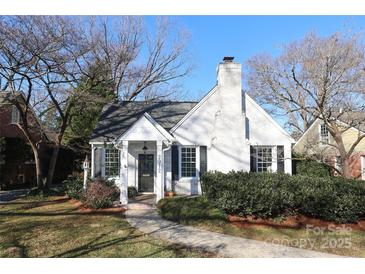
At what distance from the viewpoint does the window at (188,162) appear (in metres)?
15.3

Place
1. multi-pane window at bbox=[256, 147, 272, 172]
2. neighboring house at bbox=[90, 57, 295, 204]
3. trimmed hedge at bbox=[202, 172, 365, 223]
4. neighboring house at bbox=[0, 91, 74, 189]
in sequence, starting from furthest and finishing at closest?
neighboring house at bbox=[0, 91, 74, 189]
multi-pane window at bbox=[256, 147, 272, 172]
neighboring house at bbox=[90, 57, 295, 204]
trimmed hedge at bbox=[202, 172, 365, 223]

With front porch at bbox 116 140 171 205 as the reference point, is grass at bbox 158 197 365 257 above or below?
below

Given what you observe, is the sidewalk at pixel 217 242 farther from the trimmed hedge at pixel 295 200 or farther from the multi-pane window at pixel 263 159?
the multi-pane window at pixel 263 159

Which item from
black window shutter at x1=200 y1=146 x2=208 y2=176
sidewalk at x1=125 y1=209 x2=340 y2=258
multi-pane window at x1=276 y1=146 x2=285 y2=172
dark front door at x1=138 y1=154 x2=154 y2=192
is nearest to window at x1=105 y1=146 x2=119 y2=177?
dark front door at x1=138 y1=154 x2=154 y2=192

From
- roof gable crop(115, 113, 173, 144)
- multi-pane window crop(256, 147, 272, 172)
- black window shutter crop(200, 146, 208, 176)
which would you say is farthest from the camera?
multi-pane window crop(256, 147, 272, 172)

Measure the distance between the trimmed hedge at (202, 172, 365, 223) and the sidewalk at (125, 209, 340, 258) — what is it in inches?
64.5

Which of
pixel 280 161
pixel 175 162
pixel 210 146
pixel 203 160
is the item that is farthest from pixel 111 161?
pixel 280 161

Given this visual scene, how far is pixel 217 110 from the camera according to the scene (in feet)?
51.4

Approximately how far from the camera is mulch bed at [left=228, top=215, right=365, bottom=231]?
9.27 meters

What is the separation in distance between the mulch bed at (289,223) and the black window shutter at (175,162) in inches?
221

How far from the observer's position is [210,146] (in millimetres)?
15398

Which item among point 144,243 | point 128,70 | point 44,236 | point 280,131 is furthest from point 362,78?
point 128,70

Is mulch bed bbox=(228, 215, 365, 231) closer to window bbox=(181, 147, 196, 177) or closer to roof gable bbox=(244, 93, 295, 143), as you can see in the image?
window bbox=(181, 147, 196, 177)

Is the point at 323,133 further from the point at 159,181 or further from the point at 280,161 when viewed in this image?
the point at 159,181
